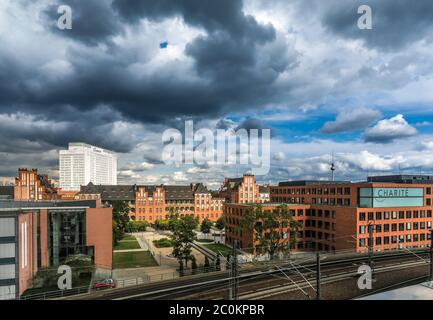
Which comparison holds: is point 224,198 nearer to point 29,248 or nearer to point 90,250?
point 90,250

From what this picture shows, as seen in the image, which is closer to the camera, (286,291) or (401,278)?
(286,291)

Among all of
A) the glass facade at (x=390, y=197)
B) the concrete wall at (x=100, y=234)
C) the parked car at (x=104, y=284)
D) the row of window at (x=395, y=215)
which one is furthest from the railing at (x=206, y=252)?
the glass facade at (x=390, y=197)

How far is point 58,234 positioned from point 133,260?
1740 centimetres

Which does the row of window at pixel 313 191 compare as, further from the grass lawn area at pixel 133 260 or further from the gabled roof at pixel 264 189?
the grass lawn area at pixel 133 260

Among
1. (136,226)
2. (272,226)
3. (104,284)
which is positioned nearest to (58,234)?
(104,284)

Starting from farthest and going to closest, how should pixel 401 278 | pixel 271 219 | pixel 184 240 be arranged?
pixel 271 219 → pixel 184 240 → pixel 401 278

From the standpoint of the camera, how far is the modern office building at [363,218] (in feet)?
194

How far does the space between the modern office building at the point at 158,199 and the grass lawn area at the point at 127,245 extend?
102 feet

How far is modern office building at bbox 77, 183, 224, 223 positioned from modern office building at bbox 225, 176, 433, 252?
45710 mm

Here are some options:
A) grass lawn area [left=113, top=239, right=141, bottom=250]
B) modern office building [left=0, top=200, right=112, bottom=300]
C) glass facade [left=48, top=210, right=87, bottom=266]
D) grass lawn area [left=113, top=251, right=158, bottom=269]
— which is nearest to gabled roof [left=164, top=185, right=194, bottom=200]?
grass lawn area [left=113, top=239, right=141, bottom=250]

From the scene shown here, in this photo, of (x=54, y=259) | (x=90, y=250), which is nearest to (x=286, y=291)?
(x=90, y=250)

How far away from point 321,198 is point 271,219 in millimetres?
28064

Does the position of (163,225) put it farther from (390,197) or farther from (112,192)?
(390,197)

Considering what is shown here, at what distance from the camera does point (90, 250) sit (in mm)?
43281
